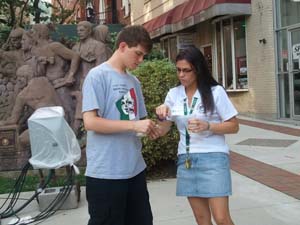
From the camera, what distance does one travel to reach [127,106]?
299 cm

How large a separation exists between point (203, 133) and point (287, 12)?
10.7m

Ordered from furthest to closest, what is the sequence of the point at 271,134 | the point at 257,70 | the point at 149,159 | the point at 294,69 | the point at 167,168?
1. the point at 257,70
2. the point at 294,69
3. the point at 271,134
4. the point at 167,168
5. the point at 149,159

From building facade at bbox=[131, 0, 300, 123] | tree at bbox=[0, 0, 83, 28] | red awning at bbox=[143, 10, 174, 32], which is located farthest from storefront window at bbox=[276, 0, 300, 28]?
red awning at bbox=[143, 10, 174, 32]

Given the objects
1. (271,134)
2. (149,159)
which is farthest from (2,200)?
(271,134)

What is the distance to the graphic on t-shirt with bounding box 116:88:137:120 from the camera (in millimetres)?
2963

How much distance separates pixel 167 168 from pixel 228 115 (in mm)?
4216

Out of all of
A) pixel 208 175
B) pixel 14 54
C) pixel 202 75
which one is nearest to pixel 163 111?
pixel 202 75

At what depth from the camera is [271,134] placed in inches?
430

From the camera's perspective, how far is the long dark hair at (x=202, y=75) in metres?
3.26

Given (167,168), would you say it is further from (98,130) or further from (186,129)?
(98,130)

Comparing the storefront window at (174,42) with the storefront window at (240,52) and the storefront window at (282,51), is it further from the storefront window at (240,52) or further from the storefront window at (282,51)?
the storefront window at (282,51)

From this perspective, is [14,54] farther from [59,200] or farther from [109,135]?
[109,135]

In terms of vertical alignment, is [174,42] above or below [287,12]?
above

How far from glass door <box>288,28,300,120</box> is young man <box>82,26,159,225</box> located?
1028cm
